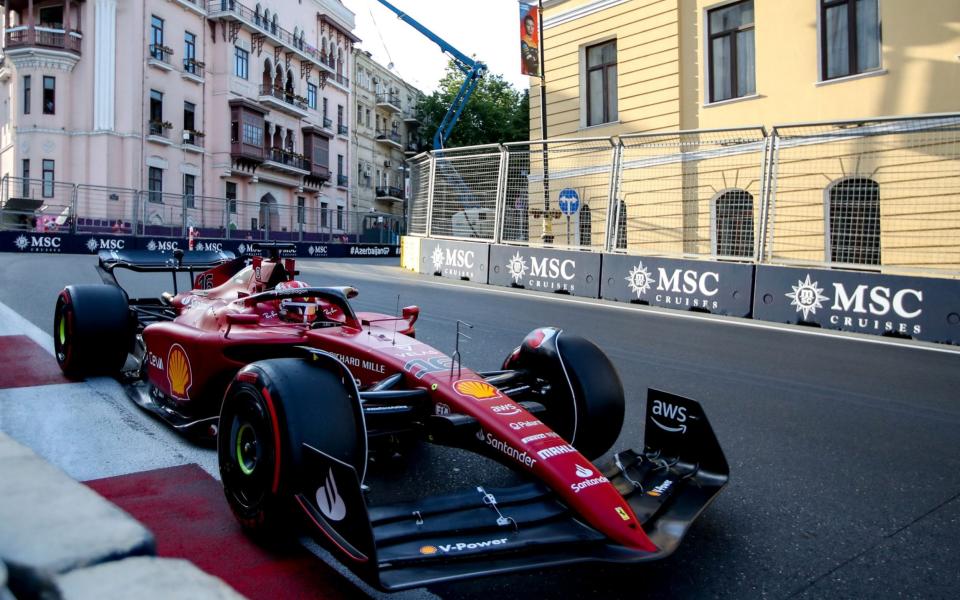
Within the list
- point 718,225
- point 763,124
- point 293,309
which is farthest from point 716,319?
point 763,124

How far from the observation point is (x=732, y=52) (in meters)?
15.1

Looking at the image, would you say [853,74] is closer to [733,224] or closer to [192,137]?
[733,224]

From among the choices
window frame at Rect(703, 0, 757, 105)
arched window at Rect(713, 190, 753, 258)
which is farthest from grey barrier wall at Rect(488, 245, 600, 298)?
window frame at Rect(703, 0, 757, 105)

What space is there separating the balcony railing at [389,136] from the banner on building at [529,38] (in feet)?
127

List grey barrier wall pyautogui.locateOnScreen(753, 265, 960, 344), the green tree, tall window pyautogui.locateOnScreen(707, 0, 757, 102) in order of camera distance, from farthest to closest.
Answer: the green tree, tall window pyautogui.locateOnScreen(707, 0, 757, 102), grey barrier wall pyautogui.locateOnScreen(753, 265, 960, 344)

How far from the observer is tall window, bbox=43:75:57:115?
30.9 meters

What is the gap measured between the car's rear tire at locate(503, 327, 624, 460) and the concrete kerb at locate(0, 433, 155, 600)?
204 cm

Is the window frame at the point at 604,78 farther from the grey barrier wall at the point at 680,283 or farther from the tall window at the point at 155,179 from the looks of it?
the tall window at the point at 155,179

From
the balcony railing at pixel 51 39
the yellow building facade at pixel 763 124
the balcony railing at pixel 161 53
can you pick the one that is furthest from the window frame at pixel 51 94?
the yellow building facade at pixel 763 124

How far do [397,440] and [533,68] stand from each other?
16.4m

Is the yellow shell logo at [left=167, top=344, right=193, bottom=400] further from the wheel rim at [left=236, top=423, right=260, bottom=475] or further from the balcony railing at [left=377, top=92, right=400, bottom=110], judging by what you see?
the balcony railing at [left=377, top=92, right=400, bottom=110]

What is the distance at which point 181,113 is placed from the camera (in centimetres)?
3494

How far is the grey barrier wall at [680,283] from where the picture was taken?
9231 millimetres

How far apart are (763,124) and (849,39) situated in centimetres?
209
